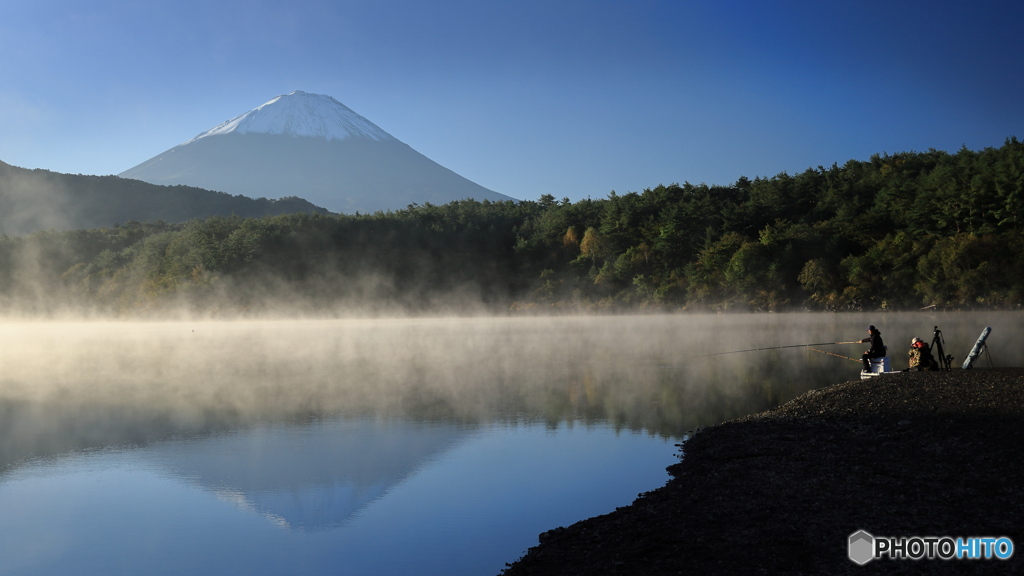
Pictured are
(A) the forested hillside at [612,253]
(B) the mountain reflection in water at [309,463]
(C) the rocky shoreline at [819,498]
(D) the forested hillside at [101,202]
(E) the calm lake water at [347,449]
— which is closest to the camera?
(C) the rocky shoreline at [819,498]

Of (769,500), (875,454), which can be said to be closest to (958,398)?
(875,454)

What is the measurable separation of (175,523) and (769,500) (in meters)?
4.80

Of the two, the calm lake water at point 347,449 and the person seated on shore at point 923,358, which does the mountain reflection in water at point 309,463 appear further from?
the person seated on shore at point 923,358

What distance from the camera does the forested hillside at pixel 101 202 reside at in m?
90.4

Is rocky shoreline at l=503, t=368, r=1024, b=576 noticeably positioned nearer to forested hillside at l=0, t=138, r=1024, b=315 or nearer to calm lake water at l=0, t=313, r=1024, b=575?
calm lake water at l=0, t=313, r=1024, b=575

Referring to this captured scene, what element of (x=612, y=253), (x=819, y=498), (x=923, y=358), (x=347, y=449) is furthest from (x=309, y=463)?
(x=612, y=253)

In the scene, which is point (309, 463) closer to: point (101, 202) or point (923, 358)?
point (923, 358)

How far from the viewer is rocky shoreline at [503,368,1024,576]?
15.2 feet

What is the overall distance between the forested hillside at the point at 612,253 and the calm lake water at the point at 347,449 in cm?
1885

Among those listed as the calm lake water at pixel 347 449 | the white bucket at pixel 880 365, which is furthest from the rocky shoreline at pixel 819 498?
the white bucket at pixel 880 365

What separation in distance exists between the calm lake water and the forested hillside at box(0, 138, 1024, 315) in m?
18.8

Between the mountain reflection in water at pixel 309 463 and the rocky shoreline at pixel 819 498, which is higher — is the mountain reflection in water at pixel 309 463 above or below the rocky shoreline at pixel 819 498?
below

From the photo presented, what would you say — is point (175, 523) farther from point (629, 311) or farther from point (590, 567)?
point (629, 311)

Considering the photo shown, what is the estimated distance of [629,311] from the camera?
44844 millimetres
